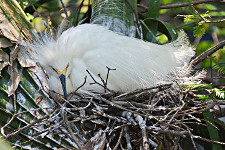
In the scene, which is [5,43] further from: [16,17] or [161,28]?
[161,28]

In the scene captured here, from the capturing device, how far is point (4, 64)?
1192mm

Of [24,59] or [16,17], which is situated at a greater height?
[16,17]

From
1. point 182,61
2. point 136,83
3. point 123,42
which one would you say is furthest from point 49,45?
point 182,61

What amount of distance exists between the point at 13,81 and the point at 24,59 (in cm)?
13

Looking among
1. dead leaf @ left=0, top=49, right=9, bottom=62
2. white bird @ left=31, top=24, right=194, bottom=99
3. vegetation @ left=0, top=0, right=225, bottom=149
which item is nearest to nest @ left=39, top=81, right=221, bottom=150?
vegetation @ left=0, top=0, right=225, bottom=149

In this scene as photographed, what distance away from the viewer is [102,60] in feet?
4.53

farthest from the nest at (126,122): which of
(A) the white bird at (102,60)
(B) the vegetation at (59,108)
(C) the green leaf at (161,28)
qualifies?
(C) the green leaf at (161,28)

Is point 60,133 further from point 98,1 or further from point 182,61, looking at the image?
point 98,1

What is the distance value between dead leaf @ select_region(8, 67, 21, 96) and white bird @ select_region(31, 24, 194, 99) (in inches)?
7.4

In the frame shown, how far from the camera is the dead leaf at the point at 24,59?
121cm

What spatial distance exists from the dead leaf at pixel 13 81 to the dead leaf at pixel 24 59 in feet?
0.15

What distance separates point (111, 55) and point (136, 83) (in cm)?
20

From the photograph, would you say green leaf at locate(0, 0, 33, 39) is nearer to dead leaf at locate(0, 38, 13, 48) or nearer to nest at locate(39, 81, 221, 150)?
dead leaf at locate(0, 38, 13, 48)

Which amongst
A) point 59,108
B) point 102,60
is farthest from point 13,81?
point 102,60
